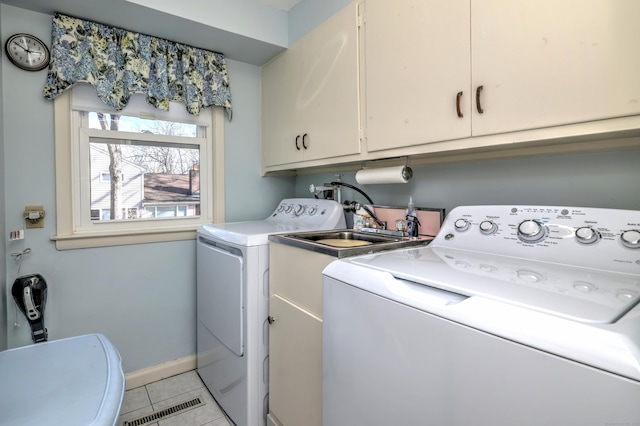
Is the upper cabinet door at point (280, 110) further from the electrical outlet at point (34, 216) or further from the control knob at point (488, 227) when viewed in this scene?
the electrical outlet at point (34, 216)

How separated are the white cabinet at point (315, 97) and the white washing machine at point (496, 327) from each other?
87 cm

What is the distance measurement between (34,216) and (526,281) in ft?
7.70

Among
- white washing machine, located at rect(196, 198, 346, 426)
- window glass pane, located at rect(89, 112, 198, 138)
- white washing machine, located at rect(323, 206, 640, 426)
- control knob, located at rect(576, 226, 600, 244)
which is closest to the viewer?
white washing machine, located at rect(323, 206, 640, 426)

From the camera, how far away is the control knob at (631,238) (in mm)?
892

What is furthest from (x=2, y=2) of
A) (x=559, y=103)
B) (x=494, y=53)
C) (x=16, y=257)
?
(x=559, y=103)

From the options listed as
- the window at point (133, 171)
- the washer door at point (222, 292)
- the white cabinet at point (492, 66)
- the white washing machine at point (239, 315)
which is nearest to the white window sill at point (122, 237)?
the window at point (133, 171)

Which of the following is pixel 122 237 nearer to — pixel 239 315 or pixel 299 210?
pixel 239 315

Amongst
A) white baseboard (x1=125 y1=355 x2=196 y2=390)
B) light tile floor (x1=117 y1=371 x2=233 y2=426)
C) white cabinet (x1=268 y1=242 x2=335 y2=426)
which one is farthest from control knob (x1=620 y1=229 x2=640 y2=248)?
white baseboard (x1=125 y1=355 x2=196 y2=390)

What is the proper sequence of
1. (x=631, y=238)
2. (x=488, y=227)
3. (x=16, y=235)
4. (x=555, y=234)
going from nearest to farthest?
(x=631, y=238)
(x=555, y=234)
(x=488, y=227)
(x=16, y=235)

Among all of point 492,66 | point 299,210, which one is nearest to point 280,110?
point 299,210

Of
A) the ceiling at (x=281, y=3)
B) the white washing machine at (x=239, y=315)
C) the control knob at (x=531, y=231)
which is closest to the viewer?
the control knob at (x=531, y=231)

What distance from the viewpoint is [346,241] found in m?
1.81

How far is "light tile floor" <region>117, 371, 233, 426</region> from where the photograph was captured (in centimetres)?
177

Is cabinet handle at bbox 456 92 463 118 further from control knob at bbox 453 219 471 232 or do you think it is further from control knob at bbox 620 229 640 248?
control knob at bbox 620 229 640 248
